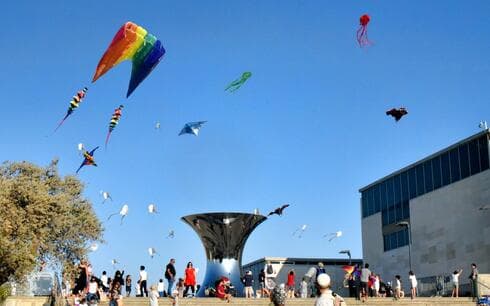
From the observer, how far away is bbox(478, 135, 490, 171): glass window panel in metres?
49.2

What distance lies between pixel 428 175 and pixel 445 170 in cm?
258

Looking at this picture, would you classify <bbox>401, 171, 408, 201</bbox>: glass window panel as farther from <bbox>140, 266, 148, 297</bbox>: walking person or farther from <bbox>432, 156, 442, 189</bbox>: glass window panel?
<bbox>140, 266, 148, 297</bbox>: walking person

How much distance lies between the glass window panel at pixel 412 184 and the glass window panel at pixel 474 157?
26.7 ft

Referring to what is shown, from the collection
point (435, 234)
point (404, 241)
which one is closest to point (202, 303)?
point (435, 234)

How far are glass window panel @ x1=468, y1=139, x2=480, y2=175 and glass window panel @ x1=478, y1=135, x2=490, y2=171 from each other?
1.54ft

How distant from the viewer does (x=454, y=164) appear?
174 ft

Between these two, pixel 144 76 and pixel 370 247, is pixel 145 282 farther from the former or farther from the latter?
pixel 370 247

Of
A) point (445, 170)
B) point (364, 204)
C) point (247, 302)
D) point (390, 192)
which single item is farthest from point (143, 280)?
point (364, 204)

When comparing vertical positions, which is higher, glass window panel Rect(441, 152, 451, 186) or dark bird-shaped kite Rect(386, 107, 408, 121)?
glass window panel Rect(441, 152, 451, 186)

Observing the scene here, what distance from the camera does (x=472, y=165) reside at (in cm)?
5106

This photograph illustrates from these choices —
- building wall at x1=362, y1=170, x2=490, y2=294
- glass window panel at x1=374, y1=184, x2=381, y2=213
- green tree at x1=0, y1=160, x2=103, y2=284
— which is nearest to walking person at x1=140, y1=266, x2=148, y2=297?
green tree at x1=0, y1=160, x2=103, y2=284

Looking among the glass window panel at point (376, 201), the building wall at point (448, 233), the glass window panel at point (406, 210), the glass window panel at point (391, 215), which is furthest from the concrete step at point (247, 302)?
the glass window panel at point (376, 201)

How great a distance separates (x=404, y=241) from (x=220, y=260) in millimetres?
26513

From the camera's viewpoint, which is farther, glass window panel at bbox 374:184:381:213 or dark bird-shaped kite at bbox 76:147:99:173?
glass window panel at bbox 374:184:381:213
